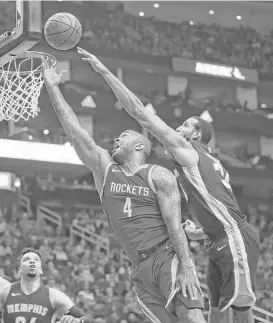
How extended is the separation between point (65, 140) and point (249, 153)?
8.26 m

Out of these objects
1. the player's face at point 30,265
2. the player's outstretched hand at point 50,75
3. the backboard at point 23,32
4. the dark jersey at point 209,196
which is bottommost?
the player's face at point 30,265

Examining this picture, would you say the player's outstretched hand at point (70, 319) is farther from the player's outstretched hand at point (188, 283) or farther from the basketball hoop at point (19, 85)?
the basketball hoop at point (19, 85)

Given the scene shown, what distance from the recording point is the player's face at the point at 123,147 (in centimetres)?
592

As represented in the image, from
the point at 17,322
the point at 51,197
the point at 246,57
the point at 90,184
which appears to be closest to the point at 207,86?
the point at 246,57

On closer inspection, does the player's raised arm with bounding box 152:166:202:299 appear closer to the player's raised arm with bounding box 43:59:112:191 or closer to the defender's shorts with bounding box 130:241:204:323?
the defender's shorts with bounding box 130:241:204:323

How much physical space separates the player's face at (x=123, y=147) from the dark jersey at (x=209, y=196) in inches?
20.5

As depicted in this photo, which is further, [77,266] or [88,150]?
[77,266]

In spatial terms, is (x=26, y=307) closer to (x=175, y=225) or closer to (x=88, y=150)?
(x=88, y=150)

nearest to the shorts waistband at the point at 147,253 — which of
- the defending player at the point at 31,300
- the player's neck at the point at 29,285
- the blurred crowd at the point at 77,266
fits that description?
the defending player at the point at 31,300

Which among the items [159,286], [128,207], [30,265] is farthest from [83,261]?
[159,286]

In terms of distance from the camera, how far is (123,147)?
5965 mm

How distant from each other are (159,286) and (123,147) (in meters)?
1.21

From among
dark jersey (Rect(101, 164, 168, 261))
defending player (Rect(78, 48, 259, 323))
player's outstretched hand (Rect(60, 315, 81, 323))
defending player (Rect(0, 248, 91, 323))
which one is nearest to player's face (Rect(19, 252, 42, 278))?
defending player (Rect(0, 248, 91, 323))

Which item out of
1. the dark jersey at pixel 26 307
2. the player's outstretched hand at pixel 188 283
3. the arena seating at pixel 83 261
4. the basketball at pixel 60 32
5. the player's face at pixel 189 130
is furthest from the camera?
the arena seating at pixel 83 261
